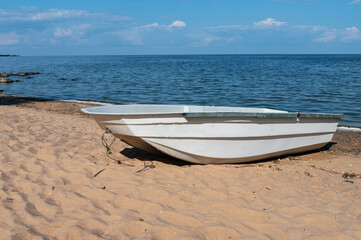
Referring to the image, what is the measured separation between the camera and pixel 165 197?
411cm

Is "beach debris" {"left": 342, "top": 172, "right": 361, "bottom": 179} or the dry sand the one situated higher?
the dry sand

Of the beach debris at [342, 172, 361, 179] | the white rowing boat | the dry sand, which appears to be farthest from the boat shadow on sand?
the beach debris at [342, 172, 361, 179]

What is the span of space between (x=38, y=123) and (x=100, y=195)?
4.82m

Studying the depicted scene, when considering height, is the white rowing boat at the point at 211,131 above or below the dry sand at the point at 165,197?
above

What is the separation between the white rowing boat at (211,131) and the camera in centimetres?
492

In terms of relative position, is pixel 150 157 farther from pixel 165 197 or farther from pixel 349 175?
pixel 349 175

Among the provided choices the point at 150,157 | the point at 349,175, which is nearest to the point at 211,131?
the point at 150,157

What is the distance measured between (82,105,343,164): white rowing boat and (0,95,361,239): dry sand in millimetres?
254

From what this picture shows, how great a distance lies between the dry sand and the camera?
3361 millimetres

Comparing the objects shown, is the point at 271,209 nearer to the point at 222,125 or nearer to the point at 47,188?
the point at 222,125

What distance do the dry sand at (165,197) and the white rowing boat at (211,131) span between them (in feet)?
0.83

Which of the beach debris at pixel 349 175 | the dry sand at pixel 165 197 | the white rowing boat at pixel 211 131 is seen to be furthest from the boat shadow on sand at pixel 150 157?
the beach debris at pixel 349 175

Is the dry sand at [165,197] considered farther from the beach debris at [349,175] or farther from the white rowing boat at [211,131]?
the white rowing boat at [211,131]

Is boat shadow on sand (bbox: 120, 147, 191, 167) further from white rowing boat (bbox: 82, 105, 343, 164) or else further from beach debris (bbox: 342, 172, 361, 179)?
beach debris (bbox: 342, 172, 361, 179)
